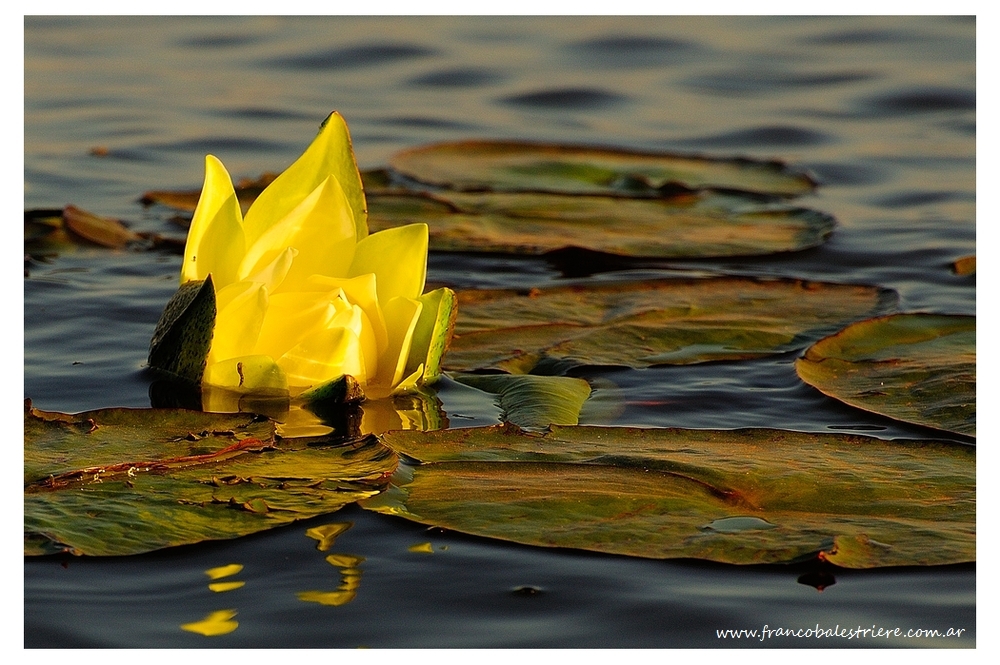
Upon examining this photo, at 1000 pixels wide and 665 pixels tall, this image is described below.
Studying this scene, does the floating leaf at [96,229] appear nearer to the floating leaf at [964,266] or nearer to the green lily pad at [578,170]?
the green lily pad at [578,170]

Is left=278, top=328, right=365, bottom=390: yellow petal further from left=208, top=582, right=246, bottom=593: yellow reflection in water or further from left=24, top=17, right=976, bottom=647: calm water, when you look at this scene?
left=208, top=582, right=246, bottom=593: yellow reflection in water

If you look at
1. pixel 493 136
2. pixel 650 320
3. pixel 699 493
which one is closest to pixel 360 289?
pixel 699 493

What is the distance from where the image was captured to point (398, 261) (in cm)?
257

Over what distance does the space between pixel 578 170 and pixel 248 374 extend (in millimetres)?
2721

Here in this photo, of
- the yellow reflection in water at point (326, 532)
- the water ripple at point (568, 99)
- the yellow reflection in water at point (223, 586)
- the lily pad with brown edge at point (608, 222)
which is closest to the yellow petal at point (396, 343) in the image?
the yellow reflection in water at point (326, 532)

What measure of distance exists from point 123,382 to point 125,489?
769mm

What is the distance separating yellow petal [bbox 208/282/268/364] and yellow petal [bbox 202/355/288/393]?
2 centimetres

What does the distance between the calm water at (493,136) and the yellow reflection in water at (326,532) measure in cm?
2

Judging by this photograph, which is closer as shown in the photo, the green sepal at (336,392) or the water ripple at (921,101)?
the green sepal at (336,392)

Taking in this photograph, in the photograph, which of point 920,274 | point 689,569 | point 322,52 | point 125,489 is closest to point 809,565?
point 689,569

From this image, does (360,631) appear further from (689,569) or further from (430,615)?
(689,569)

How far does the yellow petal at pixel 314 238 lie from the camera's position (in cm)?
254

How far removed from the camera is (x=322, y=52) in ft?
24.0

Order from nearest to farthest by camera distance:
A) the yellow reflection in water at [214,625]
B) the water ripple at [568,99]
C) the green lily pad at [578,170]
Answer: the yellow reflection in water at [214,625]
the green lily pad at [578,170]
the water ripple at [568,99]
